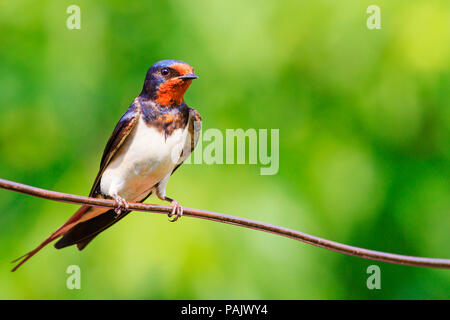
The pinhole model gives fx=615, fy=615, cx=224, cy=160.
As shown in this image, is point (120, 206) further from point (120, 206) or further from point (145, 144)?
point (145, 144)

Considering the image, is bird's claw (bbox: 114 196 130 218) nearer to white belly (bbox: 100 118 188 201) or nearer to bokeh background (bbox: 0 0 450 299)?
white belly (bbox: 100 118 188 201)

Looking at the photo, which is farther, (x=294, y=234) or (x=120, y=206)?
(x=120, y=206)

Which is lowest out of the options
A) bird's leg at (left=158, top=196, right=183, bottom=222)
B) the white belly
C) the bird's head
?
bird's leg at (left=158, top=196, right=183, bottom=222)

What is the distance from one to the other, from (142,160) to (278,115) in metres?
1.62

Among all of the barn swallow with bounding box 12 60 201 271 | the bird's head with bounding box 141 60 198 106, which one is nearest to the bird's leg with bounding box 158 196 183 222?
the barn swallow with bounding box 12 60 201 271

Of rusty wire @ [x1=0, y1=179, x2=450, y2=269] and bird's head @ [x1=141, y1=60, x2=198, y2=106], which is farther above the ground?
bird's head @ [x1=141, y1=60, x2=198, y2=106]

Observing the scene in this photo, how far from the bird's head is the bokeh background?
3.12ft

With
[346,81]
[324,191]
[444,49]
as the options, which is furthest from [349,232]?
[444,49]

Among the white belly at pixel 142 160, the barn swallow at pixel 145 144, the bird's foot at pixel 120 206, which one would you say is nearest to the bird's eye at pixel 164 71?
the barn swallow at pixel 145 144

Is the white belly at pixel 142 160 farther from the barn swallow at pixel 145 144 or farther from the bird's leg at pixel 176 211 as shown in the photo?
the bird's leg at pixel 176 211

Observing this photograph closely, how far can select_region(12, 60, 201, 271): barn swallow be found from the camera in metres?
2.69

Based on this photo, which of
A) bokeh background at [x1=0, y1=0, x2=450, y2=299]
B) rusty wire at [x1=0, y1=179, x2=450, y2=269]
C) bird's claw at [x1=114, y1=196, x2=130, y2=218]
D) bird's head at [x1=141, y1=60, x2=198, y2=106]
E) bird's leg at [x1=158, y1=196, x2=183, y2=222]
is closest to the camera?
rusty wire at [x1=0, y1=179, x2=450, y2=269]

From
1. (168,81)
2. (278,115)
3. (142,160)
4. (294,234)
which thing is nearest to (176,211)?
(142,160)

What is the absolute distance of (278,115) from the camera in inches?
163
